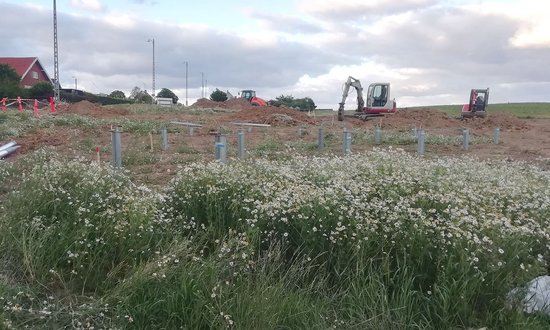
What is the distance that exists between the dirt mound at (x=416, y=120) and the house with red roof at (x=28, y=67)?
139ft

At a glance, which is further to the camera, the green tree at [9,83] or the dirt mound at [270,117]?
the green tree at [9,83]

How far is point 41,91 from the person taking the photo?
165ft

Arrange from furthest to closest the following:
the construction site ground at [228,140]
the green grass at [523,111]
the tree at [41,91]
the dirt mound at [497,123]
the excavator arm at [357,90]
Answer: the tree at [41,91], the green grass at [523,111], the excavator arm at [357,90], the dirt mound at [497,123], the construction site ground at [228,140]

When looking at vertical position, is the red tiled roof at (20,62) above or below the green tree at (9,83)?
above

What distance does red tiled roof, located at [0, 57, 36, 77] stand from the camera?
6125 centimetres

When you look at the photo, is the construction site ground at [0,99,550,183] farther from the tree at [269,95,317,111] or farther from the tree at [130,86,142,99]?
the tree at [130,86,142,99]

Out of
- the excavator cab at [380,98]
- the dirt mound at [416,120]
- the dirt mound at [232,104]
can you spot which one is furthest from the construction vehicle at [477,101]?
the dirt mound at [232,104]

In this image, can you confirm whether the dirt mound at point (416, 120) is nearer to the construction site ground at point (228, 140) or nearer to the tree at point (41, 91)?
the construction site ground at point (228, 140)

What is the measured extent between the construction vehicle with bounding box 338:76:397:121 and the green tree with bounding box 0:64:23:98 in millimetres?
28202

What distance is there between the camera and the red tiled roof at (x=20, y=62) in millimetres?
61250

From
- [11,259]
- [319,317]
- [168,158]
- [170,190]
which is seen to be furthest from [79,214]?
[168,158]

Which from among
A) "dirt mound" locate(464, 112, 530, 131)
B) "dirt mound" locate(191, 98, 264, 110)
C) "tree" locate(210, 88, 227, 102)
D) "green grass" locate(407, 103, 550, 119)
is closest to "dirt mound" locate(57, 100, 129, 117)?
"dirt mound" locate(191, 98, 264, 110)

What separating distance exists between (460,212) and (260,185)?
2.12 metres

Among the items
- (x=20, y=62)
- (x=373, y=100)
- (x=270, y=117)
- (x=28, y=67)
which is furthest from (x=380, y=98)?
(x=20, y=62)
